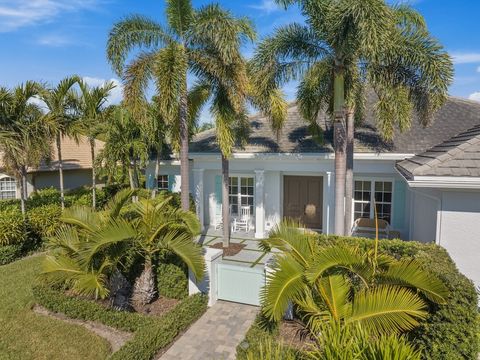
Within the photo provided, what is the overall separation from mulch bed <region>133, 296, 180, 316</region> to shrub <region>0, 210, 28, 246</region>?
23.3 feet

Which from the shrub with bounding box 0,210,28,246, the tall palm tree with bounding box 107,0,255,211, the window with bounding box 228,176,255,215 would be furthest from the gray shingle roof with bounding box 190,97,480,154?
the shrub with bounding box 0,210,28,246

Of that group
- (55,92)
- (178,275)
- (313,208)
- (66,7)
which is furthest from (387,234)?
(55,92)

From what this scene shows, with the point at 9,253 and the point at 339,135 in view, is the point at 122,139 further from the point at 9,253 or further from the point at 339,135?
the point at 339,135

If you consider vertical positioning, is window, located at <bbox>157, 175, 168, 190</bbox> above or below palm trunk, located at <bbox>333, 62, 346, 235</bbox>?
below

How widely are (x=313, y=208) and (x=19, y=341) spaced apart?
12.5 meters

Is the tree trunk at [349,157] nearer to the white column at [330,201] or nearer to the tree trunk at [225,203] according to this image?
the white column at [330,201]

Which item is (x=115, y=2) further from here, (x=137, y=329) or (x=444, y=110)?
(x=444, y=110)

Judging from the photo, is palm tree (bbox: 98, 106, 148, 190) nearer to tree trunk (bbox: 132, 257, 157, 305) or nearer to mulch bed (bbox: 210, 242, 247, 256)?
mulch bed (bbox: 210, 242, 247, 256)

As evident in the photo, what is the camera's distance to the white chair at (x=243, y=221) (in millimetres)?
15328

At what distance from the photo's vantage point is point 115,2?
492 inches

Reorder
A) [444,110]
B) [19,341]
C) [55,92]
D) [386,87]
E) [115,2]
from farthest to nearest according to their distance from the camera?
[444,110] → [55,92] → [115,2] → [386,87] → [19,341]

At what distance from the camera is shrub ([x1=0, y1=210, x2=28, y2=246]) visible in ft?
38.9

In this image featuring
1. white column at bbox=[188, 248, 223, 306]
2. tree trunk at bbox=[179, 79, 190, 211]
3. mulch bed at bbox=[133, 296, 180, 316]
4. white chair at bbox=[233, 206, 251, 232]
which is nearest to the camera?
mulch bed at bbox=[133, 296, 180, 316]

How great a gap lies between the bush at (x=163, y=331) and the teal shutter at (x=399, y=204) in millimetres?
8990
